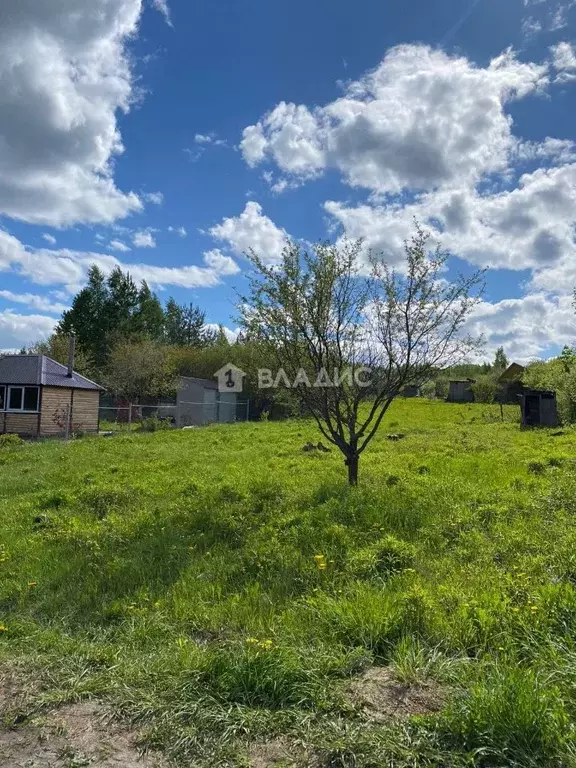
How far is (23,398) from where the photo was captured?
2189cm

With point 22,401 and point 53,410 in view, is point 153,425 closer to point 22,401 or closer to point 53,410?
point 53,410

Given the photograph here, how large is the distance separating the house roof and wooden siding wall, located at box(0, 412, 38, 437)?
1.46 metres

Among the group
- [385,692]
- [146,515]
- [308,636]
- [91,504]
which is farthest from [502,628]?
[91,504]

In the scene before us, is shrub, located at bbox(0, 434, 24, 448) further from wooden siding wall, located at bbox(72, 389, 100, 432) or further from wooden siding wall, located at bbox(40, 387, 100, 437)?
wooden siding wall, located at bbox(72, 389, 100, 432)

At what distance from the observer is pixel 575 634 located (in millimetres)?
2969

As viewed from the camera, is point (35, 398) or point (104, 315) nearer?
point (35, 398)

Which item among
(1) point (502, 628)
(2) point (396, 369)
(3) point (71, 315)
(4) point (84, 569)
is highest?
(3) point (71, 315)

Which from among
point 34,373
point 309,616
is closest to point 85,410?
point 34,373

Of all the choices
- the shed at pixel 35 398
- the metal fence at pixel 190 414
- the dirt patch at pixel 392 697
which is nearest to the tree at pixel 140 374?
the metal fence at pixel 190 414

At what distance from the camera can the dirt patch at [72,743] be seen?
83.7 inches

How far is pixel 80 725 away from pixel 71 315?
47.2m

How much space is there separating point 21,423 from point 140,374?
37.1ft

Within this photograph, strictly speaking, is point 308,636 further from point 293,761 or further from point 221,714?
point 293,761

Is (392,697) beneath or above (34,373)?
beneath
